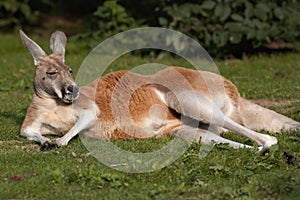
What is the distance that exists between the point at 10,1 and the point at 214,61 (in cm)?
472

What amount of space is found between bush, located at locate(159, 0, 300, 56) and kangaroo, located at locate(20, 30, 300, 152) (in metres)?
4.33

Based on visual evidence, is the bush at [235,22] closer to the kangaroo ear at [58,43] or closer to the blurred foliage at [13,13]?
the blurred foliage at [13,13]

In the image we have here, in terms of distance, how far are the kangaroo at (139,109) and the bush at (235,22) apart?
4328 mm

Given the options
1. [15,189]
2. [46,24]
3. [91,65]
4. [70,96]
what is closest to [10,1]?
[46,24]

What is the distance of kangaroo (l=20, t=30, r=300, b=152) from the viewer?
6234 millimetres

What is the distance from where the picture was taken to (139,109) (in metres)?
6.40

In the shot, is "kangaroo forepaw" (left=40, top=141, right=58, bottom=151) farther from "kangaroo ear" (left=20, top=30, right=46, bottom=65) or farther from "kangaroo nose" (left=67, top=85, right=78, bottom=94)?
"kangaroo ear" (left=20, top=30, right=46, bottom=65)

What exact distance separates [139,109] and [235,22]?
484 centimetres

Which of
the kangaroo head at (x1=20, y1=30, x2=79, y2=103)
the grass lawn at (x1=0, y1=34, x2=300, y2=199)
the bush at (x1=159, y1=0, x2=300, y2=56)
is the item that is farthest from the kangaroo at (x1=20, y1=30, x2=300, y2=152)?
the bush at (x1=159, y1=0, x2=300, y2=56)

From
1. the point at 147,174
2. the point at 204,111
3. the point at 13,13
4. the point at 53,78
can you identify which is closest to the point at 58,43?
the point at 53,78

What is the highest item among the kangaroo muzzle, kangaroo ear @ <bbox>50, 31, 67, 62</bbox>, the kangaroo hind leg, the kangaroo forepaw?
kangaroo ear @ <bbox>50, 31, 67, 62</bbox>

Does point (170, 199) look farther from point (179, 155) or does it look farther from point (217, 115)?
point (217, 115)

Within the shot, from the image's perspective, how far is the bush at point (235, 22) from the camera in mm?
10766

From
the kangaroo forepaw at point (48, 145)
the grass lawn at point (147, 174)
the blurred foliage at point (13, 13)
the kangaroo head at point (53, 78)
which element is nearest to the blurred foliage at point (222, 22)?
the blurred foliage at point (13, 13)
